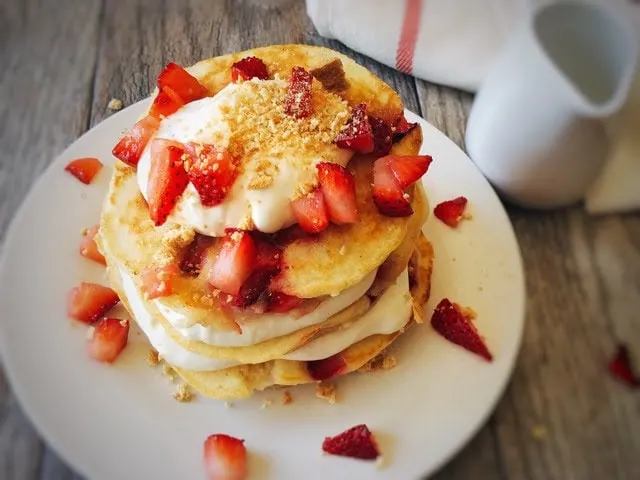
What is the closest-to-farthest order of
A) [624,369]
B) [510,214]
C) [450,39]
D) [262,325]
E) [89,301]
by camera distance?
1. [262,325]
2. [89,301]
3. [624,369]
4. [510,214]
5. [450,39]

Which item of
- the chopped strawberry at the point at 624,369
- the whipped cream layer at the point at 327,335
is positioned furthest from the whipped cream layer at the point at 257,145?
the chopped strawberry at the point at 624,369

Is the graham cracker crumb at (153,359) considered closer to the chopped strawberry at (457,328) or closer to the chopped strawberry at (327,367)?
the chopped strawberry at (327,367)

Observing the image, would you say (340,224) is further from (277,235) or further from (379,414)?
(379,414)

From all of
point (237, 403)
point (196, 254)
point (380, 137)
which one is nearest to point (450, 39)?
point (380, 137)

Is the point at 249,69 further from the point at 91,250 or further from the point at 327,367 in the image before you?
the point at 327,367

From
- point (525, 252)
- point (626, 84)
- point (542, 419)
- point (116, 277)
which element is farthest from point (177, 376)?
point (626, 84)
